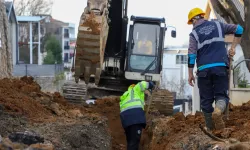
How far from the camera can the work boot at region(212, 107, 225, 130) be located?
25.8 ft

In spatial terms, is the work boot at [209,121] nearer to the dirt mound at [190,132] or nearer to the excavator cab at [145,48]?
the dirt mound at [190,132]

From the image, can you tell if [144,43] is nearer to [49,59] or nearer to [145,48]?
[145,48]

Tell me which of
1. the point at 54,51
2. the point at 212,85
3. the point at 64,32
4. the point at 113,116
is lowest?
the point at 113,116

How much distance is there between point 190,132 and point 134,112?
2.06m

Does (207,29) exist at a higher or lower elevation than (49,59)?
higher

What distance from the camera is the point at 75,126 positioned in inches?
419

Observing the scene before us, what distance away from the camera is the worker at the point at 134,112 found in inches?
417

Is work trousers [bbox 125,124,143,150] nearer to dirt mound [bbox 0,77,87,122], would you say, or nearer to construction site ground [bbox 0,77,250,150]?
construction site ground [bbox 0,77,250,150]

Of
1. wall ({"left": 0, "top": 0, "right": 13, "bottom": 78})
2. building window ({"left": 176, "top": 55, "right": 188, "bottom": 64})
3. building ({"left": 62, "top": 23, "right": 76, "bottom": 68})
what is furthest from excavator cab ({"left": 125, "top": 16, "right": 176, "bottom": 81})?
building ({"left": 62, "top": 23, "right": 76, "bottom": 68})

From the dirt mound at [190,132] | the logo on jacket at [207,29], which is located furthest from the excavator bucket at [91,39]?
the logo on jacket at [207,29]

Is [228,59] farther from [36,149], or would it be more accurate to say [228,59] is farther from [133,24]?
[133,24]

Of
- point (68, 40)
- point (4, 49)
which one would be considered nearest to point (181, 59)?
point (68, 40)

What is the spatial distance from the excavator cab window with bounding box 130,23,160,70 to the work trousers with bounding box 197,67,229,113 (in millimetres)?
7734

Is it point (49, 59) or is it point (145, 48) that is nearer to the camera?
point (145, 48)
